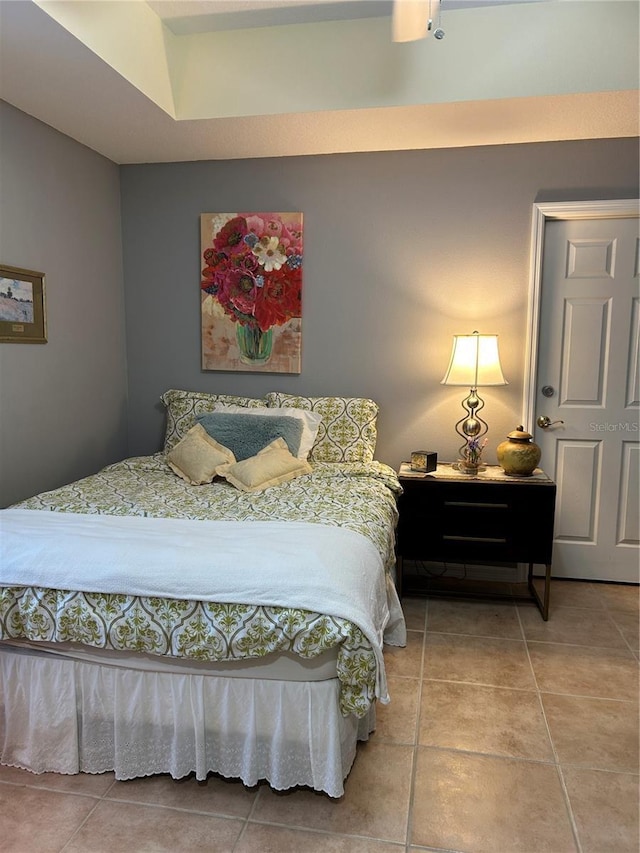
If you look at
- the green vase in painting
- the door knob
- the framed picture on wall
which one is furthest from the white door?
the framed picture on wall

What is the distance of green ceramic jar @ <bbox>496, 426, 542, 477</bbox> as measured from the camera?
2.96 meters

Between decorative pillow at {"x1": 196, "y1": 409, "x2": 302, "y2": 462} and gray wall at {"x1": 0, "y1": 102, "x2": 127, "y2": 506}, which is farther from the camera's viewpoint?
decorative pillow at {"x1": 196, "y1": 409, "x2": 302, "y2": 462}

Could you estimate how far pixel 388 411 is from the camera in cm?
346

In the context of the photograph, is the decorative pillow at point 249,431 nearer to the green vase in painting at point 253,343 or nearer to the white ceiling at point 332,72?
the green vase in painting at point 253,343

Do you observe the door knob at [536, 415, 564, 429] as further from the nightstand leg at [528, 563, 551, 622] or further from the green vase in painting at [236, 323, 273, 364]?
the green vase in painting at [236, 323, 273, 364]

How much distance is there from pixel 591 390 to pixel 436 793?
7.50 ft

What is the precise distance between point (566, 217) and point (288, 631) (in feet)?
8.78

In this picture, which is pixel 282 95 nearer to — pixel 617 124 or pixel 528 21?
pixel 528 21

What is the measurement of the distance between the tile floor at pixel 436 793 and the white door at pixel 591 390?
1012 millimetres

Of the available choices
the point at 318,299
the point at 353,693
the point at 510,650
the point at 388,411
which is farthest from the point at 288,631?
the point at 318,299

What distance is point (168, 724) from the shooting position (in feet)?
5.89

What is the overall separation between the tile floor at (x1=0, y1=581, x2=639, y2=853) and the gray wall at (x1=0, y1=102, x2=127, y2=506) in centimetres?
152

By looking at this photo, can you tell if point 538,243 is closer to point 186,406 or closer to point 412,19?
point 412,19

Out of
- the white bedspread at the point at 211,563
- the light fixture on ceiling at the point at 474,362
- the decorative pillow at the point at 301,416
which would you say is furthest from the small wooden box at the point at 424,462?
the white bedspread at the point at 211,563
